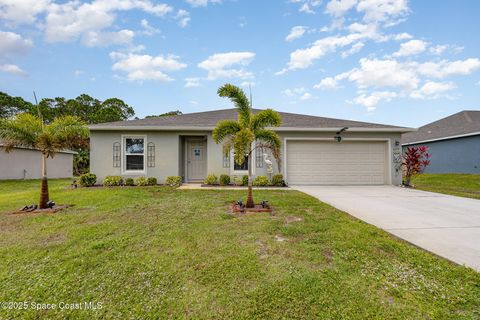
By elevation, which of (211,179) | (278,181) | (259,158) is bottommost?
(278,181)

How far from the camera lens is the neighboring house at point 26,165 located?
1353cm

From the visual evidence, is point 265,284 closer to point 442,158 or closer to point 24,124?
point 24,124

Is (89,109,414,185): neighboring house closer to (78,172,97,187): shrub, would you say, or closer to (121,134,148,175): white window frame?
(121,134,148,175): white window frame

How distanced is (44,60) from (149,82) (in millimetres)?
5989

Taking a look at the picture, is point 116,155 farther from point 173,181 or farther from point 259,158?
point 259,158

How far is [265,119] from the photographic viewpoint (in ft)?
17.7

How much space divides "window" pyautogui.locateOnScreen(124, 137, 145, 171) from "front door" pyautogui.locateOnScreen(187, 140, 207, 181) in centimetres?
220

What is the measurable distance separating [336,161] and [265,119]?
20.7 feet

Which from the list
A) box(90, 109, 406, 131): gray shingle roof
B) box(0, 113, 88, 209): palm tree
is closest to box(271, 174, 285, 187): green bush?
box(90, 109, 406, 131): gray shingle roof

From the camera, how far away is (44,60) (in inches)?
466

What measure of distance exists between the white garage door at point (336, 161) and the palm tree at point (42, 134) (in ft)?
27.5

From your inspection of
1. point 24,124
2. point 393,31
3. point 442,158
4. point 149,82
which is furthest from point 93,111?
point 442,158

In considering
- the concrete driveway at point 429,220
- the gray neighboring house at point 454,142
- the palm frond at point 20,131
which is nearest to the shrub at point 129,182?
the palm frond at point 20,131

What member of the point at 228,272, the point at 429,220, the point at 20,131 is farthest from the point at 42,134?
the point at 429,220
